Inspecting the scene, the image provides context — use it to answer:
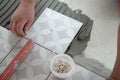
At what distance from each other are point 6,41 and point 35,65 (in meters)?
0.22

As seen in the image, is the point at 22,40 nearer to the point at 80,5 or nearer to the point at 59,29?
the point at 59,29

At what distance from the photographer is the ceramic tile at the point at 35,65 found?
1.13 m

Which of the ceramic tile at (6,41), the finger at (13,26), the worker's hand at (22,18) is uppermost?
the worker's hand at (22,18)

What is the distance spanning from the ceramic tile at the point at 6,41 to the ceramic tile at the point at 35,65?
0.03 meters

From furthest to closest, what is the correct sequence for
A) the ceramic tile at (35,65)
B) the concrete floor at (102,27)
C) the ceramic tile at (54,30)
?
the concrete floor at (102,27)
the ceramic tile at (54,30)
the ceramic tile at (35,65)

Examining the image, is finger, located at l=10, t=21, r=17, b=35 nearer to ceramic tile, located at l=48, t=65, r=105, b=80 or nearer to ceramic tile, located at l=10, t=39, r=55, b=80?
ceramic tile, located at l=10, t=39, r=55, b=80

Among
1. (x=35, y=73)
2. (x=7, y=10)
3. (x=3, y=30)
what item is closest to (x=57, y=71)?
(x=35, y=73)

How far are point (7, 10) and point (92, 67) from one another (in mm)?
624

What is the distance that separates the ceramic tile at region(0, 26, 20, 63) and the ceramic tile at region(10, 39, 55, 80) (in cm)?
3

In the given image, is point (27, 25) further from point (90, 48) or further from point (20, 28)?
point (90, 48)

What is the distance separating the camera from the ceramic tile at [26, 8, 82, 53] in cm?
125

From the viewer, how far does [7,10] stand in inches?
53.3

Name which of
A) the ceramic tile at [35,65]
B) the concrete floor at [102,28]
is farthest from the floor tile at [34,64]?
the concrete floor at [102,28]

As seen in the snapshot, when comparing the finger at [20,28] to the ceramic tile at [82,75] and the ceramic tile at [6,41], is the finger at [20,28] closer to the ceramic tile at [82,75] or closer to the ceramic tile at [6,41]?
the ceramic tile at [6,41]
